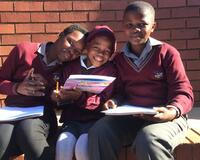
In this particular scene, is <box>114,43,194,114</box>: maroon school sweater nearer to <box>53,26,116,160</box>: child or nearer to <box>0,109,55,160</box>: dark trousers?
<box>53,26,116,160</box>: child

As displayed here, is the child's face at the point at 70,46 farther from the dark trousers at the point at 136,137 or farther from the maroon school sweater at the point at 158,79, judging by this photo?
the dark trousers at the point at 136,137

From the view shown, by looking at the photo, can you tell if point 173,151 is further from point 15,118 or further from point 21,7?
point 21,7

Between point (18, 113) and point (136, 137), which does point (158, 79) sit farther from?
point (18, 113)

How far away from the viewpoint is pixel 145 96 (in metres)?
3.63

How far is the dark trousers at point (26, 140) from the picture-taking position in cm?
343

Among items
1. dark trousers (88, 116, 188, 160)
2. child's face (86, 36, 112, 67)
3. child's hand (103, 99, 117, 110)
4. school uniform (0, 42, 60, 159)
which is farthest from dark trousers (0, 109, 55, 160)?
child's face (86, 36, 112, 67)

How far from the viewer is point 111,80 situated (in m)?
3.56

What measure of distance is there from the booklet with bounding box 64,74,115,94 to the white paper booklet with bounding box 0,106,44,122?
0.87ft

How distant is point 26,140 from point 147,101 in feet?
2.75

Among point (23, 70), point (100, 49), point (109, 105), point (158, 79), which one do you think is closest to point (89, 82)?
point (109, 105)

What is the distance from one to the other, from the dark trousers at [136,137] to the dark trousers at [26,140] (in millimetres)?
313

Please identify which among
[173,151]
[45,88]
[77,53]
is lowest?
[173,151]

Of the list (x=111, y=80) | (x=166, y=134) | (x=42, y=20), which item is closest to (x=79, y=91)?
(x=111, y=80)

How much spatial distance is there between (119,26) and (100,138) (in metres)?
2.00
